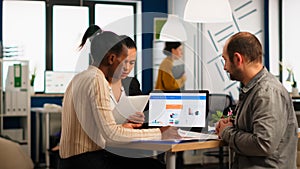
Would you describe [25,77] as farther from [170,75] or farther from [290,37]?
[290,37]

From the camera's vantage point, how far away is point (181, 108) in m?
2.92

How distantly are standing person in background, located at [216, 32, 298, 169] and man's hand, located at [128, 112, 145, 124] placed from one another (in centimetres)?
42

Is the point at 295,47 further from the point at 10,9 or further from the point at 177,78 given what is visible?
the point at 10,9

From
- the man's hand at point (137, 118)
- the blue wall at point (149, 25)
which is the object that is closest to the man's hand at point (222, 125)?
the man's hand at point (137, 118)

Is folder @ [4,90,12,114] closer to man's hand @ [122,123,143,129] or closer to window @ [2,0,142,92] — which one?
window @ [2,0,142,92]

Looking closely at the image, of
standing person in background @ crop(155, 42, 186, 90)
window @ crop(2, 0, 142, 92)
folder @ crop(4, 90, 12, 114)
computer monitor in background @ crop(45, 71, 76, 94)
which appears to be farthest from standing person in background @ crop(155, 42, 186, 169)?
folder @ crop(4, 90, 12, 114)

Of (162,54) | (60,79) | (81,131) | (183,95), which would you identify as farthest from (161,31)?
(81,131)

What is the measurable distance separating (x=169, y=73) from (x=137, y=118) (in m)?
3.91

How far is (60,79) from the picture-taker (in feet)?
23.8

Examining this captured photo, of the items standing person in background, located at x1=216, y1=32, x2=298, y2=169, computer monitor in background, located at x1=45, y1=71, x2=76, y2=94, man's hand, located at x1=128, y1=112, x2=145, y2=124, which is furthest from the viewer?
computer monitor in background, located at x1=45, y1=71, x2=76, y2=94

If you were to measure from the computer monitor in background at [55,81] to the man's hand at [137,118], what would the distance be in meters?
4.51

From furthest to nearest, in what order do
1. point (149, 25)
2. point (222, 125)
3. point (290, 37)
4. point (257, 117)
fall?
1. point (149, 25)
2. point (290, 37)
3. point (222, 125)
4. point (257, 117)

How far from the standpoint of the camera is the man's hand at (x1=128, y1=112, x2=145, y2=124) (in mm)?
2737

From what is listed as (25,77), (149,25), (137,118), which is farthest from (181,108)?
(149,25)
